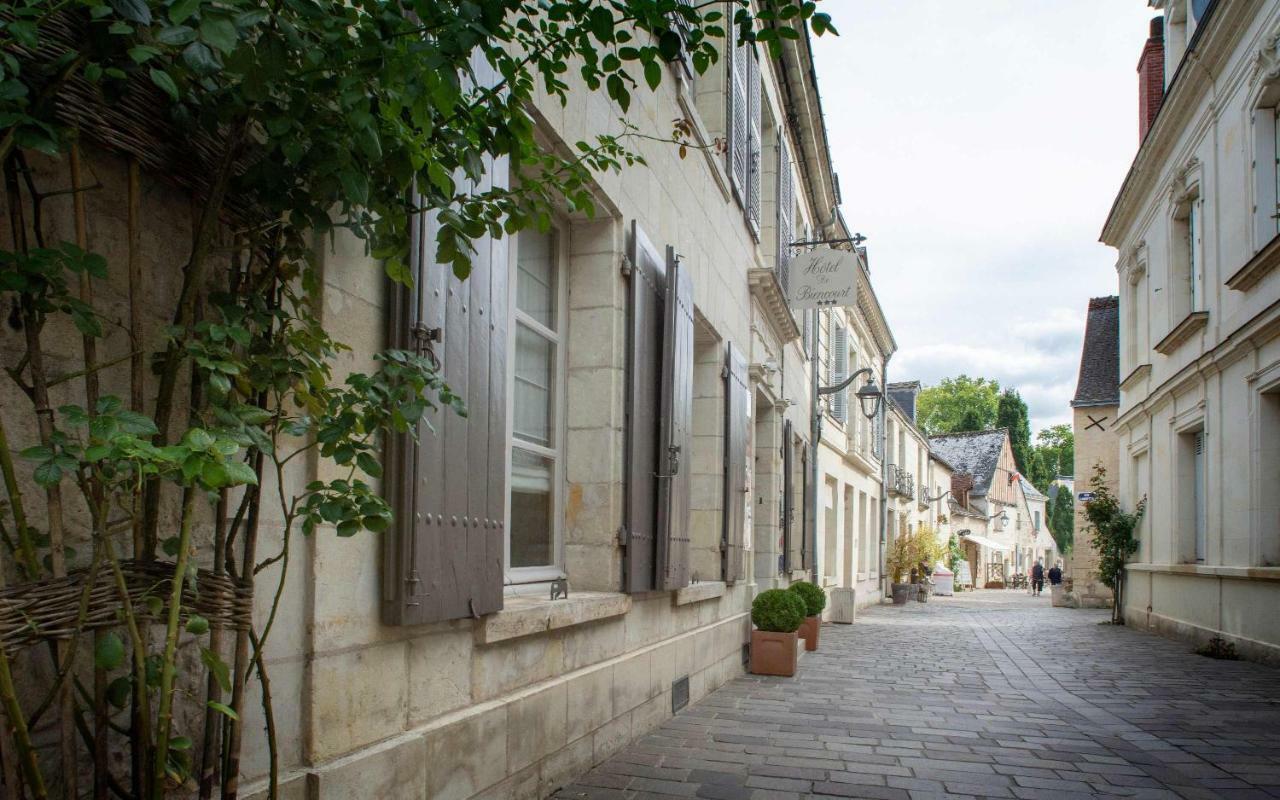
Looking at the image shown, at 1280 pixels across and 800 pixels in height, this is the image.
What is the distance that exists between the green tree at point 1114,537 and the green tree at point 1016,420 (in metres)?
44.4

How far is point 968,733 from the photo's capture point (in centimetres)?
624

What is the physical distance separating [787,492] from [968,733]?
597 cm

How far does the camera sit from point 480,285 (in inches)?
140

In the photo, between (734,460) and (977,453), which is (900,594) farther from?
(977,453)

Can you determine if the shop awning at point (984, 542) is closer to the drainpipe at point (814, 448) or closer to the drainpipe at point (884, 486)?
the drainpipe at point (884, 486)

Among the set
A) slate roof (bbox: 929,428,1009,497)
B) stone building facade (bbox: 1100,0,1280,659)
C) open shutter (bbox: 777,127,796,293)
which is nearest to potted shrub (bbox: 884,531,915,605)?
stone building facade (bbox: 1100,0,1280,659)

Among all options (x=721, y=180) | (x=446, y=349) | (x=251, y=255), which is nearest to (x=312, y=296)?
(x=251, y=255)

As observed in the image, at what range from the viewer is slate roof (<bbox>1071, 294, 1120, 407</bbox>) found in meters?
23.3

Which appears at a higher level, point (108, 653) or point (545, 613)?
point (108, 653)

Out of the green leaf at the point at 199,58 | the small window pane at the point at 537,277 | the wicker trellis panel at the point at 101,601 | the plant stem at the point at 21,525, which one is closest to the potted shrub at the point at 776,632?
the small window pane at the point at 537,277

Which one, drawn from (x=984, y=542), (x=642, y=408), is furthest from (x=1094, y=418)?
(x=984, y=542)

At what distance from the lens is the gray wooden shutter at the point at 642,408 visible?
17.4 feet

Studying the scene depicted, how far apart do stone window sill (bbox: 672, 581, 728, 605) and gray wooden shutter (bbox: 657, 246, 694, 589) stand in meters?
0.13

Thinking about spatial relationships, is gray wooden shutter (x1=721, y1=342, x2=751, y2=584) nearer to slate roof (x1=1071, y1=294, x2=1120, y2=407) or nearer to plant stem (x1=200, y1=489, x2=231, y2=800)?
plant stem (x1=200, y1=489, x2=231, y2=800)
